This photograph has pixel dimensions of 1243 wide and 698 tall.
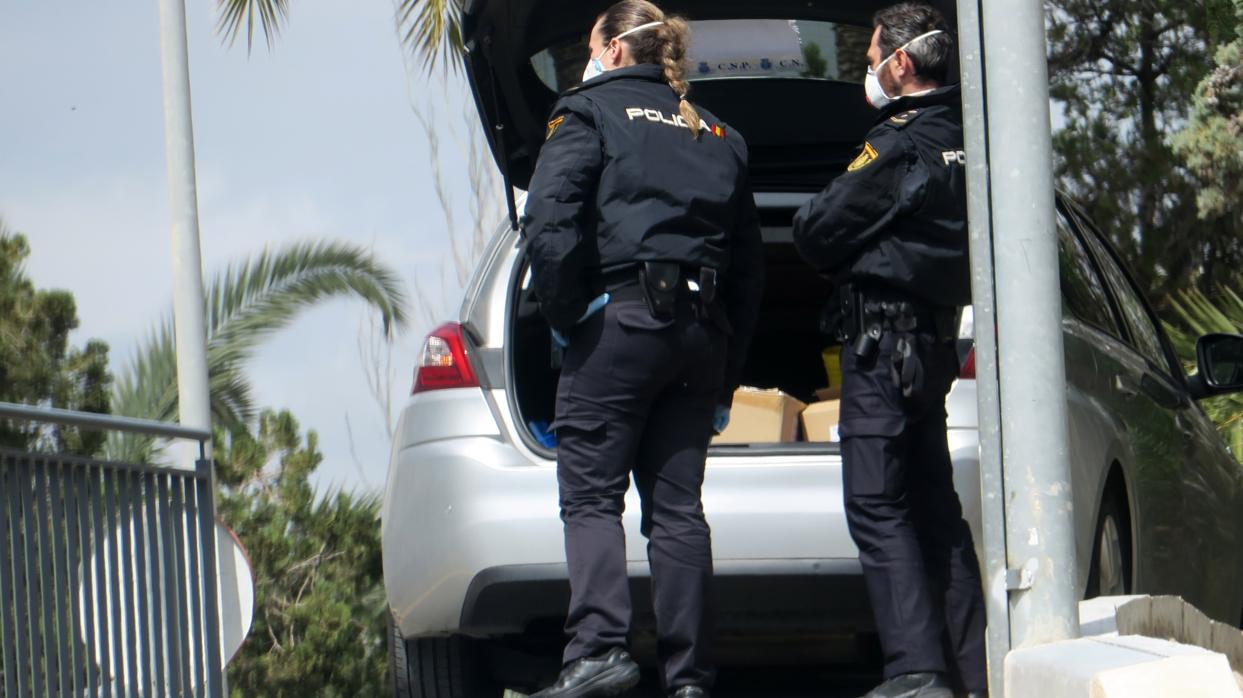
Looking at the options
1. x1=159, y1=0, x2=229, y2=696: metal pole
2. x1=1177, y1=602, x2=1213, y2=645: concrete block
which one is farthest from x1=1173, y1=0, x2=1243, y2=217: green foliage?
x1=1177, y1=602, x2=1213, y2=645: concrete block

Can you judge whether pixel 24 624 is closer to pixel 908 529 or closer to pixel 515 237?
pixel 515 237

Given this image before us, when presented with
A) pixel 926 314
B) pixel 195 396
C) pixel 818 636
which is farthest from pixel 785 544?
pixel 195 396

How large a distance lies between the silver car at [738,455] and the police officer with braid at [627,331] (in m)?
0.24

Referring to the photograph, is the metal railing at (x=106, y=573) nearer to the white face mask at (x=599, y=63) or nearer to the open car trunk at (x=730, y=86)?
the open car trunk at (x=730, y=86)

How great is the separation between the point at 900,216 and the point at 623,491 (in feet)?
3.02

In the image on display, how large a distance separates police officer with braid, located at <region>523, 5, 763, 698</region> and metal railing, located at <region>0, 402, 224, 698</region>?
1508 millimetres

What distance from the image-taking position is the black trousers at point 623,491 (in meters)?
3.86

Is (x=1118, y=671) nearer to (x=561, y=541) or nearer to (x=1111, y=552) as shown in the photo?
(x=561, y=541)

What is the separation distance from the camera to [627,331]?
12.9 ft

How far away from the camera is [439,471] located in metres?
4.34

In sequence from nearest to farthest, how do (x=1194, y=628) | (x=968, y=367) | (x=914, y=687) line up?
(x=1194, y=628), (x=914, y=687), (x=968, y=367)

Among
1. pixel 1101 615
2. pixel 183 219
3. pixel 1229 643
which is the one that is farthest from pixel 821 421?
pixel 183 219

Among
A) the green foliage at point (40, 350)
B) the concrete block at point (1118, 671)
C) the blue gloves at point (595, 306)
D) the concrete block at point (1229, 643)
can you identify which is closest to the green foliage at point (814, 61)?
the blue gloves at point (595, 306)

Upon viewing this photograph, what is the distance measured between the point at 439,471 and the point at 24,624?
3.98 feet
